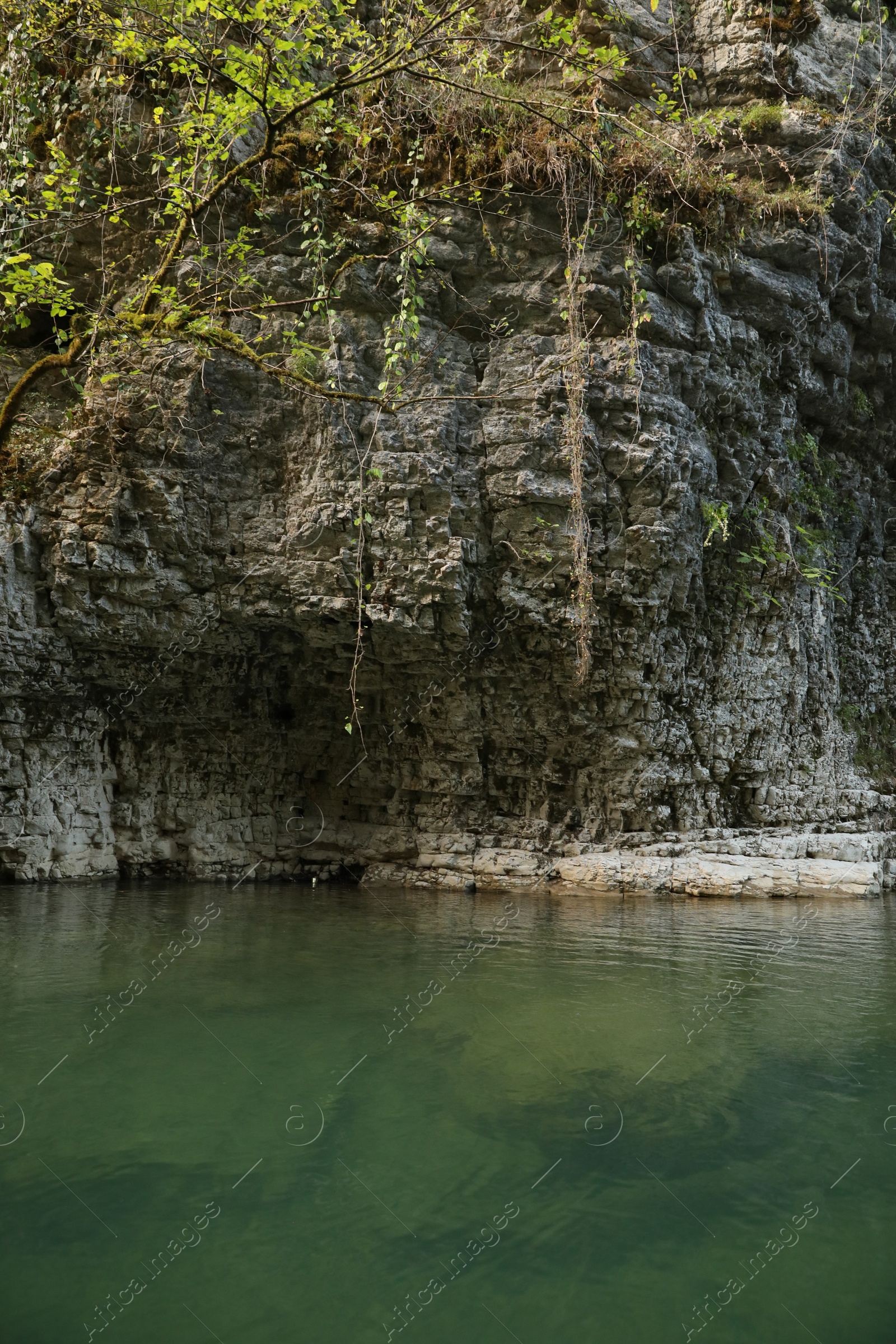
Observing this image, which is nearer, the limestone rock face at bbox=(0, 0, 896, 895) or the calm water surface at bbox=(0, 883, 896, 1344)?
the calm water surface at bbox=(0, 883, 896, 1344)

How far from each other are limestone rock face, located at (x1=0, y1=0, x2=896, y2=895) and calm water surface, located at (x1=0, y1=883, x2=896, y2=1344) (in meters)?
4.61

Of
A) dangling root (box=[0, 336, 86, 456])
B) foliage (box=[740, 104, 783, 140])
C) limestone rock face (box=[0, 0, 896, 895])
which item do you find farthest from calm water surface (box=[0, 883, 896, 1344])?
foliage (box=[740, 104, 783, 140])

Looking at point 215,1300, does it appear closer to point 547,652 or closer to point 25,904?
point 25,904

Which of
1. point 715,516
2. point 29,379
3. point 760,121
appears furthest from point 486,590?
point 760,121

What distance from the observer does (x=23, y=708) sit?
1009 cm

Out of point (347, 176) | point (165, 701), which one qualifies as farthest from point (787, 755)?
point (347, 176)

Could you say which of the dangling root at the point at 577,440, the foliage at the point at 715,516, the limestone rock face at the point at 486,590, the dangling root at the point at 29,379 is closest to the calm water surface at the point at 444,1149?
the dangling root at the point at 29,379

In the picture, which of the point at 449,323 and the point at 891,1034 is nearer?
the point at 891,1034

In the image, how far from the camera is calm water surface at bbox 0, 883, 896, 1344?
2500 mm

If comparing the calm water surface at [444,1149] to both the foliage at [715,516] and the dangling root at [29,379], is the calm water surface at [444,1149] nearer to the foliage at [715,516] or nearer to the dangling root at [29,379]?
the dangling root at [29,379]

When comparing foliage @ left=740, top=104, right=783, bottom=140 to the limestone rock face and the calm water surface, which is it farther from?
the calm water surface

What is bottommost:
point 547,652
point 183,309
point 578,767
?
point 578,767

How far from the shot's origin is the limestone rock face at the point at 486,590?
33.0 ft

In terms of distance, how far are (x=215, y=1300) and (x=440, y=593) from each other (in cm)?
839
